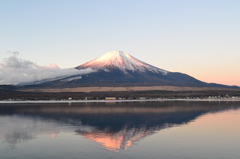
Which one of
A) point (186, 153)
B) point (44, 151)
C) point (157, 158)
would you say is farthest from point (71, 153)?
point (186, 153)

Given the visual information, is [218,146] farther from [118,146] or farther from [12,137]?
[12,137]

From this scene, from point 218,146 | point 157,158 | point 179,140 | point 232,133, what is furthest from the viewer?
point 232,133

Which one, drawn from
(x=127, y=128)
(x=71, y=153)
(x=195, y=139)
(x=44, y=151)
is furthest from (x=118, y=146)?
(x=127, y=128)

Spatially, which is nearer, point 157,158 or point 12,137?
point 157,158

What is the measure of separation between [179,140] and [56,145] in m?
11.6

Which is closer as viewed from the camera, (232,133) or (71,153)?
(71,153)

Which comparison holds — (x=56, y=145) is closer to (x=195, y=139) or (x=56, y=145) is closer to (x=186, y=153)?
(x=186, y=153)

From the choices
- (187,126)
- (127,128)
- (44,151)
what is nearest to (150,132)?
(127,128)

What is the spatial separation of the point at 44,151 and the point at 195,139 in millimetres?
14589

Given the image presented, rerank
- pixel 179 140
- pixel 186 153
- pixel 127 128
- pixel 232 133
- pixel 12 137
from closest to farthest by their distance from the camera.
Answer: pixel 186 153 → pixel 179 140 → pixel 12 137 → pixel 232 133 → pixel 127 128

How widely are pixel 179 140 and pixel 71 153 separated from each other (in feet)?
36.2

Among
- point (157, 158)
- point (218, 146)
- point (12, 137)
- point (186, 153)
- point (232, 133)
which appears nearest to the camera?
point (157, 158)

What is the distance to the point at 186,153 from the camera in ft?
79.2

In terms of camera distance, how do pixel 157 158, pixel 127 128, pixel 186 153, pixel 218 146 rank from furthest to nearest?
1. pixel 127 128
2. pixel 218 146
3. pixel 186 153
4. pixel 157 158
